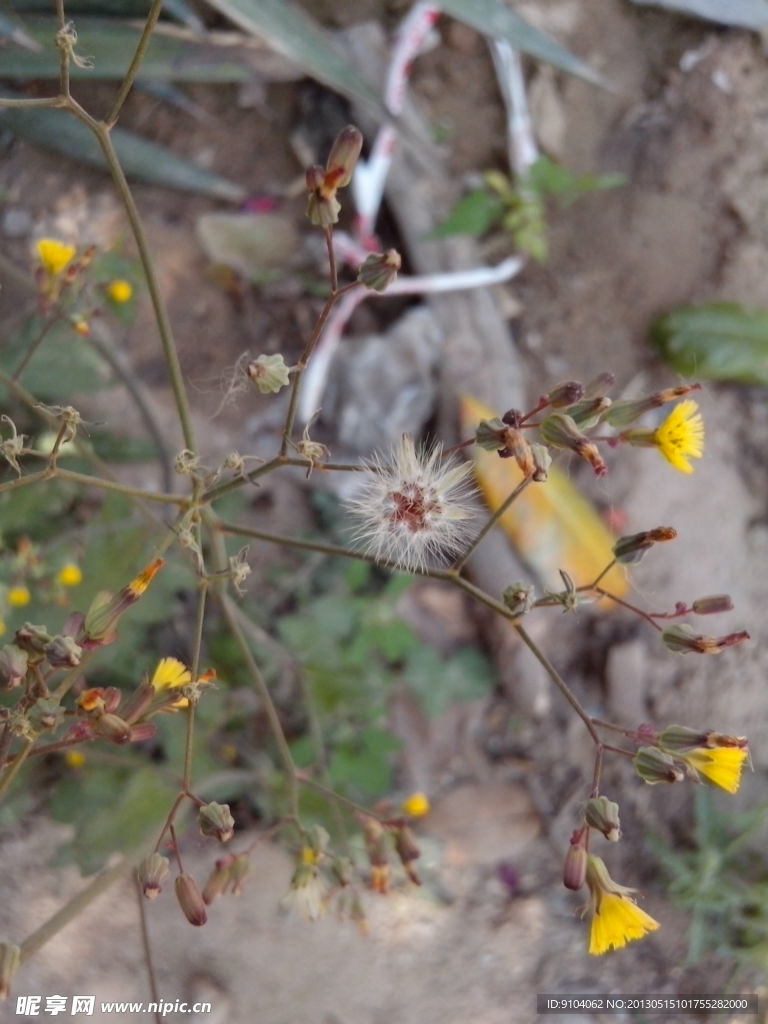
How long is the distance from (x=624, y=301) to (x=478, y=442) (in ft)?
6.14

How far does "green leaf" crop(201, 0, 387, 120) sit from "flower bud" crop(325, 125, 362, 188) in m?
1.06

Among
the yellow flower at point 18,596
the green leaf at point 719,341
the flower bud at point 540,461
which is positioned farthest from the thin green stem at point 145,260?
the green leaf at point 719,341

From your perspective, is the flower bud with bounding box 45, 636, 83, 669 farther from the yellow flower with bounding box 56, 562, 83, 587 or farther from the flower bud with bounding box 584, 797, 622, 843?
the yellow flower with bounding box 56, 562, 83, 587

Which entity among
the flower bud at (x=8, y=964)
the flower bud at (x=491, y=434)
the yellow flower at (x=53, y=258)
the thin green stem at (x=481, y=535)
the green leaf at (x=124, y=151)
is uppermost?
the green leaf at (x=124, y=151)

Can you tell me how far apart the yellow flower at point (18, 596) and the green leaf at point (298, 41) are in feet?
4.64

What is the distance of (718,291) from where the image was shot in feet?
9.34

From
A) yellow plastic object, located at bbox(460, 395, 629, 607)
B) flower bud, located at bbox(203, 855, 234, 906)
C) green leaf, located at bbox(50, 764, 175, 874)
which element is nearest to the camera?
flower bud, located at bbox(203, 855, 234, 906)

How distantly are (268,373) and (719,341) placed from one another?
200 cm

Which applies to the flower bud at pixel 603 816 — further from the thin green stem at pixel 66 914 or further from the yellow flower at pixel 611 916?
the thin green stem at pixel 66 914

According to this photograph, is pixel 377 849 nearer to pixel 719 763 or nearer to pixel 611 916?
pixel 611 916

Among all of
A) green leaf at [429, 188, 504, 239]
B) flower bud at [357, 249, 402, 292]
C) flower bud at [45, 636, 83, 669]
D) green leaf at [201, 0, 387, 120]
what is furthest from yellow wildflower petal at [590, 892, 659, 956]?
green leaf at [429, 188, 504, 239]

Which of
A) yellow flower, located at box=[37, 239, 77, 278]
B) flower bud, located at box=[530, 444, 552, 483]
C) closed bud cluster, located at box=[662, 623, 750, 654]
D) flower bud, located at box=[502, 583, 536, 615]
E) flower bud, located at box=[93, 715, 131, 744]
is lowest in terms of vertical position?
flower bud, located at box=[93, 715, 131, 744]

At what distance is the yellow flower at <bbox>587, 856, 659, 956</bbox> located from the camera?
1269mm

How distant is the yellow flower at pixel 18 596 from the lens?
195 centimetres
